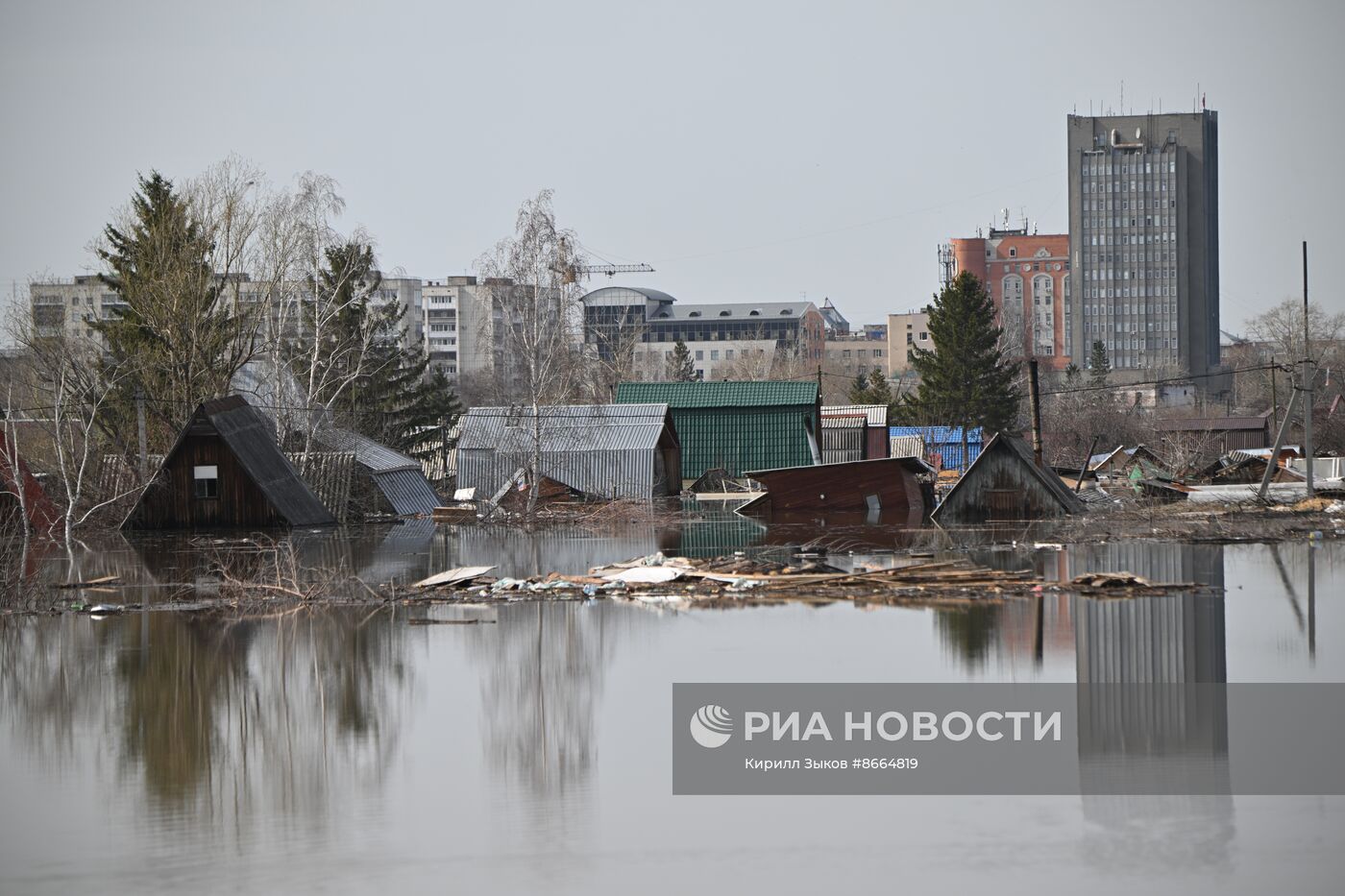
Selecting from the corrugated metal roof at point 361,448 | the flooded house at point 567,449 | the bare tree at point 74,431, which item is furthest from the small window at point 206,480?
the flooded house at point 567,449

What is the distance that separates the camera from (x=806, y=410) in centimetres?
4797

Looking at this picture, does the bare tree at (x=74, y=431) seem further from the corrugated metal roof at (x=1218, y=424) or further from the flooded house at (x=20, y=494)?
the corrugated metal roof at (x=1218, y=424)

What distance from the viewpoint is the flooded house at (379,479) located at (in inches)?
1443

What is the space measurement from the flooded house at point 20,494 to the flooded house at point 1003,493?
19.5m

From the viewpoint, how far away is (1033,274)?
160m

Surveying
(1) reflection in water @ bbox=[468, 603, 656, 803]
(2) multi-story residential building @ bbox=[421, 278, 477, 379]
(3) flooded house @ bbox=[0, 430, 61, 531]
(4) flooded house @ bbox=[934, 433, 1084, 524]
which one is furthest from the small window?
(2) multi-story residential building @ bbox=[421, 278, 477, 379]

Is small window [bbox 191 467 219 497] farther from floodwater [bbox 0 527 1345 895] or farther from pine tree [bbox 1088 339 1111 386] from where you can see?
pine tree [bbox 1088 339 1111 386]

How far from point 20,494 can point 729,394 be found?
83.6ft

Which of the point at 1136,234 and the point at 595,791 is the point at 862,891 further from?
the point at 1136,234

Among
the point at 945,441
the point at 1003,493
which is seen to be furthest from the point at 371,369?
the point at 945,441

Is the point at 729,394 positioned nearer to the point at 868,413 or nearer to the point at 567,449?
the point at 567,449

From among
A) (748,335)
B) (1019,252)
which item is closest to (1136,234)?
(1019,252)

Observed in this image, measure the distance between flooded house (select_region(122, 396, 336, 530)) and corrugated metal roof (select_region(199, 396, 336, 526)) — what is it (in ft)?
0.07

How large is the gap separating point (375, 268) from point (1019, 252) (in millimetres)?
120899
